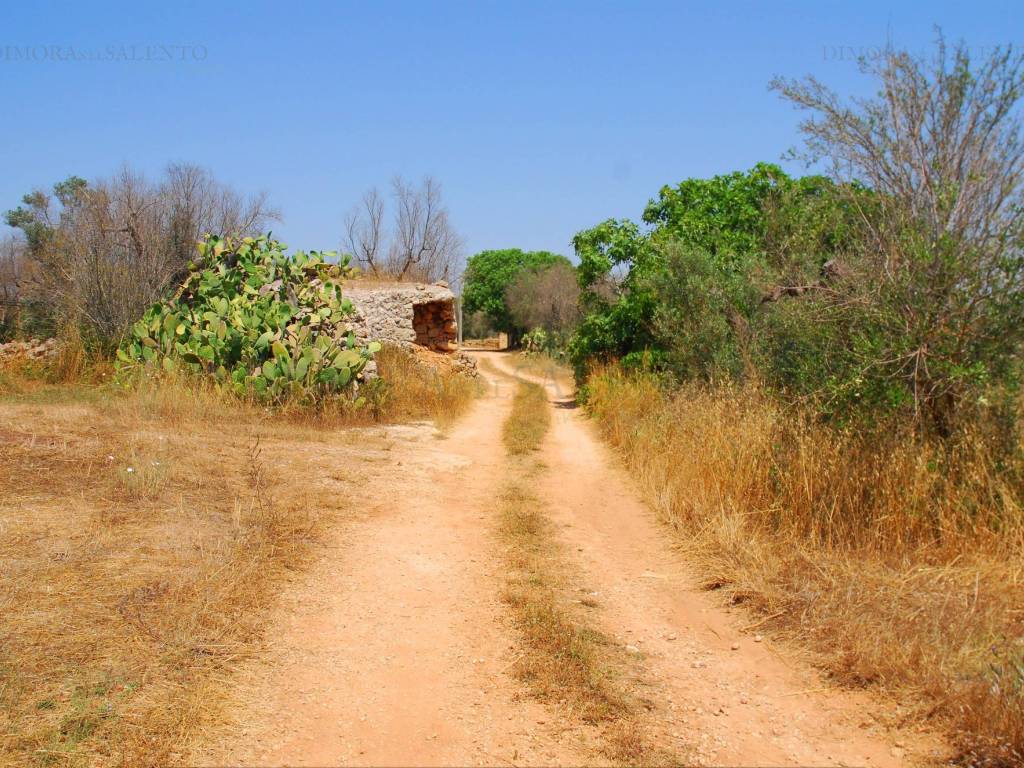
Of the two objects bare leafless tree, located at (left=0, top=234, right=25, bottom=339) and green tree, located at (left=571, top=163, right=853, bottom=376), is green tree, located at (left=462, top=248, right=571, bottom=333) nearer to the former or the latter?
bare leafless tree, located at (left=0, top=234, right=25, bottom=339)

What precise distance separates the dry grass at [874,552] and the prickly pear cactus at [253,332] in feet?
19.7

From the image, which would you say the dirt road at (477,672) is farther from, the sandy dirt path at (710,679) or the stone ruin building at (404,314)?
the stone ruin building at (404,314)

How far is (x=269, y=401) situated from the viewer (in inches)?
462

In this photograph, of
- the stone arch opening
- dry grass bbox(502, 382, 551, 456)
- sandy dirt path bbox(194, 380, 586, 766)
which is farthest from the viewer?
the stone arch opening

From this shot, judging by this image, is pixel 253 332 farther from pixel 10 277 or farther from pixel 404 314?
pixel 10 277

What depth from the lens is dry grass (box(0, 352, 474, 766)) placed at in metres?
3.45

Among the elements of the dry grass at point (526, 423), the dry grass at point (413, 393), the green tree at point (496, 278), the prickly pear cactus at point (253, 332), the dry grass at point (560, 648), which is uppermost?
the green tree at point (496, 278)

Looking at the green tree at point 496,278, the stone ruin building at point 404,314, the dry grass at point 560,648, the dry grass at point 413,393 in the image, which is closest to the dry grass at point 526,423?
the dry grass at point 413,393

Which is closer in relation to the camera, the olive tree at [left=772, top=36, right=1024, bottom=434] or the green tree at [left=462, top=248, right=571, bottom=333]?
the olive tree at [left=772, top=36, right=1024, bottom=434]

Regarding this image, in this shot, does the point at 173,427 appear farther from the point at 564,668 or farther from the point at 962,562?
the point at 962,562

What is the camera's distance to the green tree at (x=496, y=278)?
2237 inches

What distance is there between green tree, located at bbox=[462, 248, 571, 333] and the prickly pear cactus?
135 feet

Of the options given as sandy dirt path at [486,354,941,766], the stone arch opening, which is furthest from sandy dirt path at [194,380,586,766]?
the stone arch opening

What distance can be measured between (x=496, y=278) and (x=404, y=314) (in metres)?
40.3
